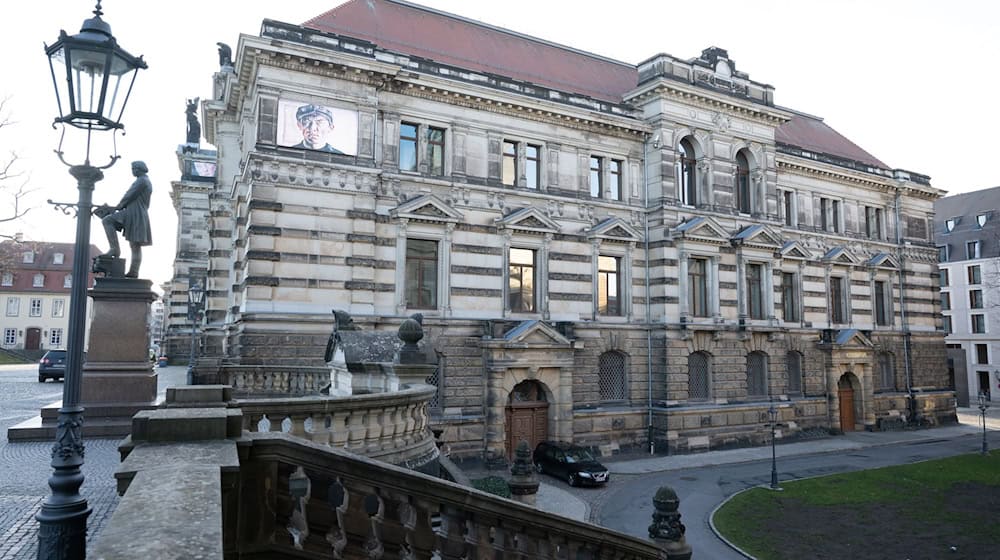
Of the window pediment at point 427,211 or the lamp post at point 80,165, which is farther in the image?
the window pediment at point 427,211

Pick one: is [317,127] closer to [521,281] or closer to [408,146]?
[408,146]

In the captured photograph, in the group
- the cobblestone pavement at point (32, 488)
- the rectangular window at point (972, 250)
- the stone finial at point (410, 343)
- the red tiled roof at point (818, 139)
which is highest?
the red tiled roof at point (818, 139)

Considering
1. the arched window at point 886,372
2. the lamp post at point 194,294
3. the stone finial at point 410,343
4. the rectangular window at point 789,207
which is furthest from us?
the arched window at point 886,372

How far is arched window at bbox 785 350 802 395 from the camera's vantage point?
33.3 m

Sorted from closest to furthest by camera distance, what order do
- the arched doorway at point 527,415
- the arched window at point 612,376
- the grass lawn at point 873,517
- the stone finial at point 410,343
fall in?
the stone finial at point 410,343
the grass lawn at point 873,517
the arched doorway at point 527,415
the arched window at point 612,376

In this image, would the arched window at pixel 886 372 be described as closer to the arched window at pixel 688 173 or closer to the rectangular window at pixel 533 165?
the arched window at pixel 688 173

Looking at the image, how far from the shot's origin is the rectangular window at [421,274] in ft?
77.7

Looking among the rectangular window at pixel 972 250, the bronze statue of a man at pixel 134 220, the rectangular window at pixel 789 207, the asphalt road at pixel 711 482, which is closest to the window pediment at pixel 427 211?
the asphalt road at pixel 711 482

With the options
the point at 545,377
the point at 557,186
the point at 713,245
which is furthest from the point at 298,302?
the point at 713,245

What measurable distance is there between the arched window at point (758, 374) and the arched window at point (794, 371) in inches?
95.5

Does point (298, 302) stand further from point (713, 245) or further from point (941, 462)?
point (941, 462)

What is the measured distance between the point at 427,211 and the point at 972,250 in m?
60.2

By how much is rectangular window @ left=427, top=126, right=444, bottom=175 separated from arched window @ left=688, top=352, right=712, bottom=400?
47.0 ft

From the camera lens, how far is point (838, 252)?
35.6 meters
